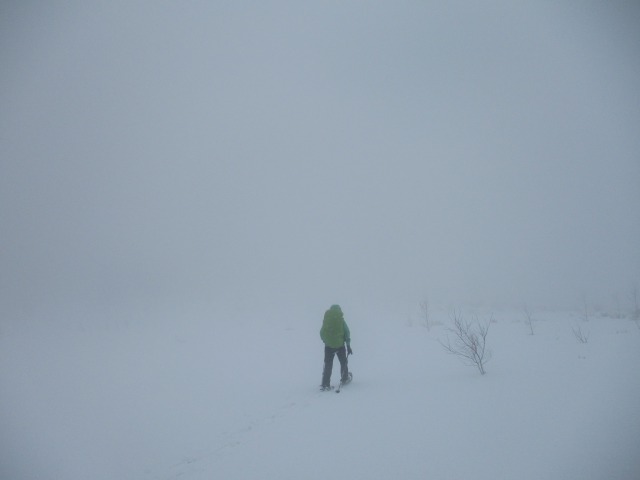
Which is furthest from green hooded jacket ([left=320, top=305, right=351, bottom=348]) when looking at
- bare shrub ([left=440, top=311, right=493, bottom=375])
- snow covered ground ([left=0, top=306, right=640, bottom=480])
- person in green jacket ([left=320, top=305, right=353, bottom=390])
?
bare shrub ([left=440, top=311, right=493, bottom=375])

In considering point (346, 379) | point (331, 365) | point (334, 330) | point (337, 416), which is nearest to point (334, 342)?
point (334, 330)

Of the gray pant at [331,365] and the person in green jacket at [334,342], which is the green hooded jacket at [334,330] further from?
the gray pant at [331,365]

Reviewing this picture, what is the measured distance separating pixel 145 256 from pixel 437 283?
94.2 metres

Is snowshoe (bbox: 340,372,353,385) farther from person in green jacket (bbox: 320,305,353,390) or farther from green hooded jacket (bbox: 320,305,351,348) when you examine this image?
green hooded jacket (bbox: 320,305,351,348)

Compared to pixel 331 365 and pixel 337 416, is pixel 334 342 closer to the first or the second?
pixel 331 365

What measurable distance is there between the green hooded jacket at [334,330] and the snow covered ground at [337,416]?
1331 millimetres

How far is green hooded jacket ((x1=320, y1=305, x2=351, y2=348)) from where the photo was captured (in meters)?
8.78

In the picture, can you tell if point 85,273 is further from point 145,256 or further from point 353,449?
point 353,449

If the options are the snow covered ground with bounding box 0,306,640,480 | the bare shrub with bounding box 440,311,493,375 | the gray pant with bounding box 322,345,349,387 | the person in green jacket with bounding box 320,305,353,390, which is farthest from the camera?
the person in green jacket with bounding box 320,305,353,390

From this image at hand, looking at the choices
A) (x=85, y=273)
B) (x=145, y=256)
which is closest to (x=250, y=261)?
(x=145, y=256)

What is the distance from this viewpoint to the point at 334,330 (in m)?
8.89

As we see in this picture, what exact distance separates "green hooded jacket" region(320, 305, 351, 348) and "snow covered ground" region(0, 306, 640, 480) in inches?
52.4

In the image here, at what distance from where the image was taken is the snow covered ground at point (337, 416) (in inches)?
154

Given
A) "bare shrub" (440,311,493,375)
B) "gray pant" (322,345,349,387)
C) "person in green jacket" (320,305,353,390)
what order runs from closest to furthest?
"bare shrub" (440,311,493,375), "gray pant" (322,345,349,387), "person in green jacket" (320,305,353,390)
